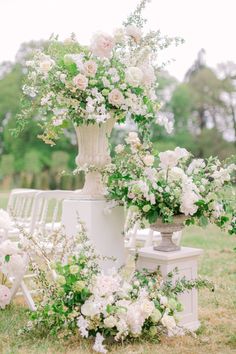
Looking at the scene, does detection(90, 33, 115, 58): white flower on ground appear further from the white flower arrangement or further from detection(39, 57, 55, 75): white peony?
the white flower arrangement

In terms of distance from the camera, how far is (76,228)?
4.14 meters

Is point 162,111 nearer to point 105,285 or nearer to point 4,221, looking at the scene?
point 4,221

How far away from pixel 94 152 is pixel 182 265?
108cm

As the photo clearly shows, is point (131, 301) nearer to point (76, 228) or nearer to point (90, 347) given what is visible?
point (90, 347)

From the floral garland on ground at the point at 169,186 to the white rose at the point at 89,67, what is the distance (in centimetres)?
55

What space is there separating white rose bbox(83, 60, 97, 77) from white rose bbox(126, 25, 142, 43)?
44cm

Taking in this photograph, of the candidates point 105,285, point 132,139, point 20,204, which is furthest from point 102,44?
point 20,204

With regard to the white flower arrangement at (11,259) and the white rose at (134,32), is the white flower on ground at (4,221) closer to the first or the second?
the white flower arrangement at (11,259)

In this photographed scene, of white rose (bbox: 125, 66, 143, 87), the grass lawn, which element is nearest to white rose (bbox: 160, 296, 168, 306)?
the grass lawn

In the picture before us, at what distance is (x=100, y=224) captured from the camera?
4125mm

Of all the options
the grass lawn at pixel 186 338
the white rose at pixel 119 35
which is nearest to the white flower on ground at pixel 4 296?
the grass lawn at pixel 186 338

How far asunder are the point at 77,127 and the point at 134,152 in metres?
0.51

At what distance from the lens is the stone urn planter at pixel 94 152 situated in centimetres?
421

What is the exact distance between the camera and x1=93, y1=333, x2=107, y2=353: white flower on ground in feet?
11.5
